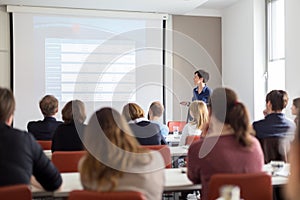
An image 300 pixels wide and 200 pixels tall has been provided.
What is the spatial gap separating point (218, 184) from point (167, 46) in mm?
5570

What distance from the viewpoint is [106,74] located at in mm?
7066

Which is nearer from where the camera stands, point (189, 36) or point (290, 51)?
point (290, 51)

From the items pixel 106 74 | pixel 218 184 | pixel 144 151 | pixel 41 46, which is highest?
pixel 41 46

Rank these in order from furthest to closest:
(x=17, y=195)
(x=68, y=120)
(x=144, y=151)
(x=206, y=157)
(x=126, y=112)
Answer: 1. (x=126, y=112)
2. (x=68, y=120)
3. (x=206, y=157)
4. (x=144, y=151)
5. (x=17, y=195)

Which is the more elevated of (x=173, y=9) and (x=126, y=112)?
(x=173, y=9)

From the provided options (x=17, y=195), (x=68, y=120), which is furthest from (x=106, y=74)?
(x=17, y=195)

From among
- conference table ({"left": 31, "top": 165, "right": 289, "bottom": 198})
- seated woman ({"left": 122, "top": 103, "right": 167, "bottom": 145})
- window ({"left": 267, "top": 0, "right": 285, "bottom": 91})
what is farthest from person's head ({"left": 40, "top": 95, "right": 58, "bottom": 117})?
window ({"left": 267, "top": 0, "right": 285, "bottom": 91})

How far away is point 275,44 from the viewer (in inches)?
260

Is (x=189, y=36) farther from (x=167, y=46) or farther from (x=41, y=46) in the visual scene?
(x=41, y=46)

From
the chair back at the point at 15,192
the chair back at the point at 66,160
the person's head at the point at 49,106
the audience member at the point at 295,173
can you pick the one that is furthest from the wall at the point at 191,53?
the audience member at the point at 295,173

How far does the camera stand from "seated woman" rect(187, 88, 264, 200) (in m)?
2.24

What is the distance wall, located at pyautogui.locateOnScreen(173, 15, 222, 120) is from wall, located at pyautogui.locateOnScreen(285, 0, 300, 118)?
6.71 feet

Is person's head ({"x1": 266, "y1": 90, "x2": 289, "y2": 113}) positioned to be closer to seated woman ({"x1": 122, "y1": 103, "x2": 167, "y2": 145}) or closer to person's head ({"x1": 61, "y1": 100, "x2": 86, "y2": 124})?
seated woman ({"x1": 122, "y1": 103, "x2": 167, "y2": 145})

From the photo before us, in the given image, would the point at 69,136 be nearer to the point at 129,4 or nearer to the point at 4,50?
the point at 129,4
